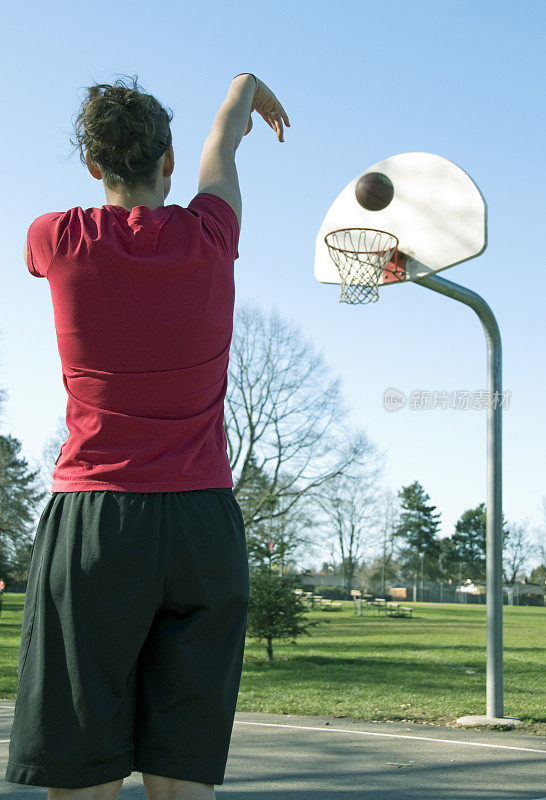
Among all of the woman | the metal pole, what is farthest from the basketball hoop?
the woman

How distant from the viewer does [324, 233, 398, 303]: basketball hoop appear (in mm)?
8344

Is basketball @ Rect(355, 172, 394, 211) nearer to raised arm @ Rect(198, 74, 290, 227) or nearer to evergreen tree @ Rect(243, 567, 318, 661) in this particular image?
raised arm @ Rect(198, 74, 290, 227)

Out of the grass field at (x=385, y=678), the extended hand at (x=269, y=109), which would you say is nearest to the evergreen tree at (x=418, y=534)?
the grass field at (x=385, y=678)

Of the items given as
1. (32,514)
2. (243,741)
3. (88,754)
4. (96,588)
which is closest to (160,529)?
(96,588)

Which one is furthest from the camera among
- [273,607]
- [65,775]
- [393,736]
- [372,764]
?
[273,607]

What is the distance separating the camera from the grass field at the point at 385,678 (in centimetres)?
809

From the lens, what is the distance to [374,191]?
8383mm

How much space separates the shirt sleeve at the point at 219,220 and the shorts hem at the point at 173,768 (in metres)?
1.03

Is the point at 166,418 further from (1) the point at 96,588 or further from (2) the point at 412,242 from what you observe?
(2) the point at 412,242

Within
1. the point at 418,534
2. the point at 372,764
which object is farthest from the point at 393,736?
the point at 418,534

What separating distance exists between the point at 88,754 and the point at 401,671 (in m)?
11.6

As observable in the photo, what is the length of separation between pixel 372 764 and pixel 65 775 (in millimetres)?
4364

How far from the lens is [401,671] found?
12.4m

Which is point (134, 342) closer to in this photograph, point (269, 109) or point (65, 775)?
point (65, 775)
